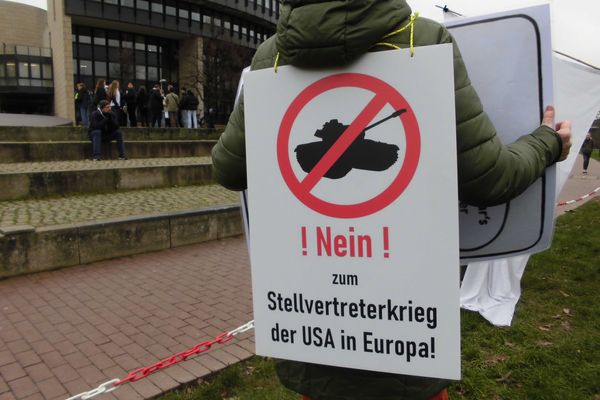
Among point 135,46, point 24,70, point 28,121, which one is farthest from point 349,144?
point 24,70

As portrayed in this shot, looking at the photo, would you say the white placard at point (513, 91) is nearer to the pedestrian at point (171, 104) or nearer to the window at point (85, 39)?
the pedestrian at point (171, 104)

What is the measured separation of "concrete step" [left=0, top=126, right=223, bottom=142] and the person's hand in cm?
1407

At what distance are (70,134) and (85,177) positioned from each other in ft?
19.1

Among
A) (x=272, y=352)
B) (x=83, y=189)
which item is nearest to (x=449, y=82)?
(x=272, y=352)

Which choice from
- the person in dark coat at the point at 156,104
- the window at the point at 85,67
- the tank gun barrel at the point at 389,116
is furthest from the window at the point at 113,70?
the tank gun barrel at the point at 389,116

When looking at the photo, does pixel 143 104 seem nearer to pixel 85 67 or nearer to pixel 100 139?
pixel 100 139

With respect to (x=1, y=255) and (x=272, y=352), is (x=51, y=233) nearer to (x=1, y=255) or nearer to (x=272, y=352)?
(x=1, y=255)

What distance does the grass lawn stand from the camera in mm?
3289

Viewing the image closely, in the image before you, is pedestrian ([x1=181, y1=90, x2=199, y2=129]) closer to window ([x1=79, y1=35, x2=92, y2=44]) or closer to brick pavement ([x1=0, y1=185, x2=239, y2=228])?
brick pavement ([x1=0, y1=185, x2=239, y2=228])

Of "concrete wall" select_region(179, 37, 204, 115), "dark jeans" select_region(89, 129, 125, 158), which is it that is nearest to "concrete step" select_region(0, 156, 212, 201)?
"dark jeans" select_region(89, 129, 125, 158)

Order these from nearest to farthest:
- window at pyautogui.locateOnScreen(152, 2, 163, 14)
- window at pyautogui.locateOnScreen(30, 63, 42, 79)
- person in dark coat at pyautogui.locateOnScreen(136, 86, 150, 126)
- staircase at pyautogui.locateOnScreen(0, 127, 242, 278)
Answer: staircase at pyautogui.locateOnScreen(0, 127, 242, 278) → person in dark coat at pyautogui.locateOnScreen(136, 86, 150, 126) → window at pyautogui.locateOnScreen(152, 2, 163, 14) → window at pyautogui.locateOnScreen(30, 63, 42, 79)

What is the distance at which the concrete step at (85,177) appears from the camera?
855 cm

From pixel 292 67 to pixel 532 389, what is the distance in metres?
2.87

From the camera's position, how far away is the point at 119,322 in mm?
4555
